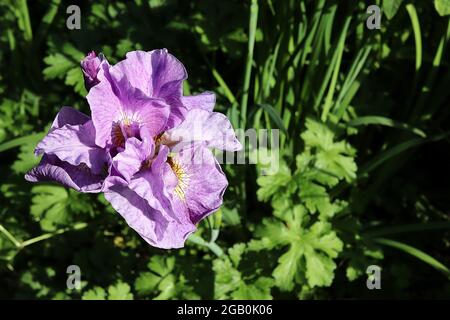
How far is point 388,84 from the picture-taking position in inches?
101

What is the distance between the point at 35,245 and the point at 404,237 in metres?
1.76

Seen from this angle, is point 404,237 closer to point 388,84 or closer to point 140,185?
point 388,84

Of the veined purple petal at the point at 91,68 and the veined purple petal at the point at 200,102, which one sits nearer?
the veined purple petal at the point at 91,68

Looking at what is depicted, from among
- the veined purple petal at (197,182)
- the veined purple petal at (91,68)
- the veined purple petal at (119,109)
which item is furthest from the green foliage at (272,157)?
the veined purple petal at (91,68)

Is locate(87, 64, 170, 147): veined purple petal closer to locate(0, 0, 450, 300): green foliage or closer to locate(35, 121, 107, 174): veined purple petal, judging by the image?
locate(35, 121, 107, 174): veined purple petal

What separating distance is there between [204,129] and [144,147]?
6.7 inches

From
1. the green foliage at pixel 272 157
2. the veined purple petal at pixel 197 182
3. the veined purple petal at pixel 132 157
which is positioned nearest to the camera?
the veined purple petal at pixel 132 157

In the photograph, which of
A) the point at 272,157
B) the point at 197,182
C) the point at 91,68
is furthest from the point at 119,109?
the point at 272,157

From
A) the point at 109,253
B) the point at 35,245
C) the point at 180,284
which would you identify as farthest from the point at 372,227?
the point at 35,245

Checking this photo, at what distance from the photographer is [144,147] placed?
46.7 inches

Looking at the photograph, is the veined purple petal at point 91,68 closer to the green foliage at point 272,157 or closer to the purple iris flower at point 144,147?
the purple iris flower at point 144,147

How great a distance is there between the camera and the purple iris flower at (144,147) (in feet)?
3.82

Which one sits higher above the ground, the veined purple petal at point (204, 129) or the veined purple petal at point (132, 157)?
the veined purple petal at point (204, 129)

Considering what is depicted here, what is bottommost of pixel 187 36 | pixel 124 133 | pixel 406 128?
pixel 124 133
